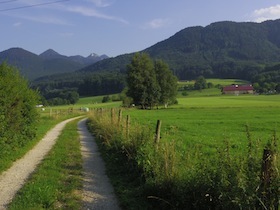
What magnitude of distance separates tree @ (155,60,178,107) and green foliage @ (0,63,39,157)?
61.4 metres

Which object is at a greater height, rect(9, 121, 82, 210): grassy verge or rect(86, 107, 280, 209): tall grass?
rect(86, 107, 280, 209): tall grass

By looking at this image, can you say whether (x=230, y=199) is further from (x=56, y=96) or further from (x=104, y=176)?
(x=56, y=96)

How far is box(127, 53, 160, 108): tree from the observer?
7500cm

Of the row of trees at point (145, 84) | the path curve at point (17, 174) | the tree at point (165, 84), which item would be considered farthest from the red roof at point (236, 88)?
the path curve at point (17, 174)

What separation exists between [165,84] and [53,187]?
236 ft

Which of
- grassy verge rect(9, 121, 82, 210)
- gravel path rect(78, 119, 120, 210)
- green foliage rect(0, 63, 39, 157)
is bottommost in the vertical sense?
Result: gravel path rect(78, 119, 120, 210)

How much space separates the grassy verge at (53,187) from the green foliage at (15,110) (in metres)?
1.96

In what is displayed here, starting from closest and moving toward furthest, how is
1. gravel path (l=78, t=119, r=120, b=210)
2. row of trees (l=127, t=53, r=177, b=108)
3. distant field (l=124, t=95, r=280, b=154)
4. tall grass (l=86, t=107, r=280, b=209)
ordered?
tall grass (l=86, t=107, r=280, b=209) < gravel path (l=78, t=119, r=120, b=210) < distant field (l=124, t=95, r=280, b=154) < row of trees (l=127, t=53, r=177, b=108)

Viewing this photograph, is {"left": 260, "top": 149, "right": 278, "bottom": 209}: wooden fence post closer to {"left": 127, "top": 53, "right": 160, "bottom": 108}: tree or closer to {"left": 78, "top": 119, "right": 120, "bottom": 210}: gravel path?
{"left": 78, "top": 119, "right": 120, "bottom": 210}: gravel path

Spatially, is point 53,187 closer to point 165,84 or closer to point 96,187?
point 96,187

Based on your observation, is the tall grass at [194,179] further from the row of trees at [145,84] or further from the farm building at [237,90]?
the farm building at [237,90]

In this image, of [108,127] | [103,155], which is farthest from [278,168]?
[108,127]

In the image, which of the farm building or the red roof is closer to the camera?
the farm building

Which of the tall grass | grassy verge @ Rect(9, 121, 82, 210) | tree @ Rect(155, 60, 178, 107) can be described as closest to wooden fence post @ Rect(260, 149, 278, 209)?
the tall grass
